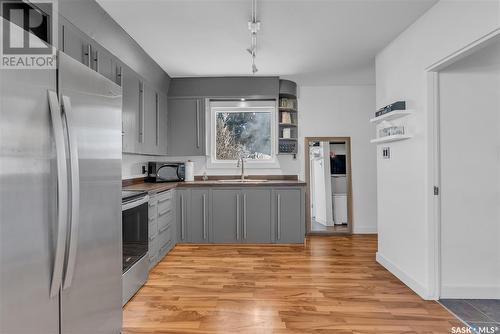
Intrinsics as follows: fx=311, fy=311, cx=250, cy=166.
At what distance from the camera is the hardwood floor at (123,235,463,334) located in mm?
2205

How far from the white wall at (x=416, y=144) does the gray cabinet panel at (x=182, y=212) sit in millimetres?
2561

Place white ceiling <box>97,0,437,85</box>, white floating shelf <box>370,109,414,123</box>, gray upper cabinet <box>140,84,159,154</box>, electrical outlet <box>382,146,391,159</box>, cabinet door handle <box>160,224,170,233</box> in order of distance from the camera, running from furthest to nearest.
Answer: gray upper cabinet <box>140,84,159,154</box>, cabinet door handle <box>160,224,170,233</box>, electrical outlet <box>382,146,391,159</box>, white floating shelf <box>370,109,414,123</box>, white ceiling <box>97,0,437,85</box>

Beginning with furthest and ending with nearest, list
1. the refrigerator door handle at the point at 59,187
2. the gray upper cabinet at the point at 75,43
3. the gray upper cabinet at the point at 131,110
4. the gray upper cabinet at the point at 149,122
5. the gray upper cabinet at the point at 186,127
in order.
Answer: the gray upper cabinet at the point at 186,127, the gray upper cabinet at the point at 149,122, the gray upper cabinet at the point at 131,110, the gray upper cabinet at the point at 75,43, the refrigerator door handle at the point at 59,187

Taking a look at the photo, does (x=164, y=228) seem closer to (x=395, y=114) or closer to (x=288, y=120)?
(x=288, y=120)

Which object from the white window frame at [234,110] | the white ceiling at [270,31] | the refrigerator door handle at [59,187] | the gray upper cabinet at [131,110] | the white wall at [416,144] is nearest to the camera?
the refrigerator door handle at [59,187]

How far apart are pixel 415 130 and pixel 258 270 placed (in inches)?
82.4

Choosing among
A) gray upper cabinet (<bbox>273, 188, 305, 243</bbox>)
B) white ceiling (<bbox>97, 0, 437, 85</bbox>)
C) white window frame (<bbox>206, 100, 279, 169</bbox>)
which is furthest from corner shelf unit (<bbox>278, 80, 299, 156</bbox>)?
gray upper cabinet (<bbox>273, 188, 305, 243</bbox>)

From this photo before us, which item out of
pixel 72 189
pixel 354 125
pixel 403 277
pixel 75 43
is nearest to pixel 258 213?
pixel 403 277

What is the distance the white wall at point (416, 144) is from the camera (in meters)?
2.29

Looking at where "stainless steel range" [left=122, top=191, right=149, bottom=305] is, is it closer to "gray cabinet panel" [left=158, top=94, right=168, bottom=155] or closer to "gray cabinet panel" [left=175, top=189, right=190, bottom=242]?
"gray cabinet panel" [left=175, top=189, right=190, bottom=242]

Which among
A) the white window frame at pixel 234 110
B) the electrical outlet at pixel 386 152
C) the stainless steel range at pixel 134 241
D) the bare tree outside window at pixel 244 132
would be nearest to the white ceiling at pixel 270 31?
the white window frame at pixel 234 110

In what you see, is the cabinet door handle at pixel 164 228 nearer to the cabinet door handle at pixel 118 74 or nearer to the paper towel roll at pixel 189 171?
the paper towel roll at pixel 189 171

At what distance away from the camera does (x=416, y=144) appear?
2.80m

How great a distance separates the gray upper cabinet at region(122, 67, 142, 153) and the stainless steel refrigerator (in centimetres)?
159
